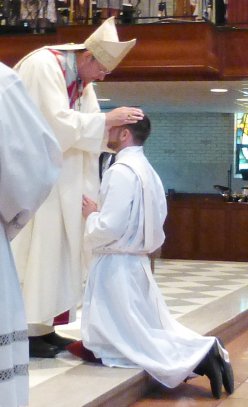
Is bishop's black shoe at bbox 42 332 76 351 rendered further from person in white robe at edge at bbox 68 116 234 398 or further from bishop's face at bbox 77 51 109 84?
bishop's face at bbox 77 51 109 84

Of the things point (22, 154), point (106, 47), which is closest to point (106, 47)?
point (106, 47)

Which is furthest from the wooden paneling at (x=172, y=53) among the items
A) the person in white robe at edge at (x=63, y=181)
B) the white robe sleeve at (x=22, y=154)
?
the white robe sleeve at (x=22, y=154)

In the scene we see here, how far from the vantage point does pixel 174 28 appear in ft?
39.1

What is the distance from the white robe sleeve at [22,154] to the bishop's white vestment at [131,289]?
2.30 meters

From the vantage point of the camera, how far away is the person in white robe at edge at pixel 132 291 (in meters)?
5.00

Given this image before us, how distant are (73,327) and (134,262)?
52.0 inches

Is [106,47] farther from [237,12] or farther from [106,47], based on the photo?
[237,12]

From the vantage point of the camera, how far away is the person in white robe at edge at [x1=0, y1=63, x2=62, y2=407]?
2.57 m

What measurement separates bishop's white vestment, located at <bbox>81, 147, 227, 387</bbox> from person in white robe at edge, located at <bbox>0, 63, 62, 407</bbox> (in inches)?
89.1

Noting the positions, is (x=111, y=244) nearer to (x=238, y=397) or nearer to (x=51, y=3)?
(x=238, y=397)

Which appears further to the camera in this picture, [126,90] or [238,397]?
[126,90]

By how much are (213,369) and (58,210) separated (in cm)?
118

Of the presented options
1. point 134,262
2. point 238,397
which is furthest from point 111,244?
point 238,397

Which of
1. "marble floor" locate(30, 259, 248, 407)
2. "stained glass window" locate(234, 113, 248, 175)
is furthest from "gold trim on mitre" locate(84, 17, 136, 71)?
"stained glass window" locate(234, 113, 248, 175)
